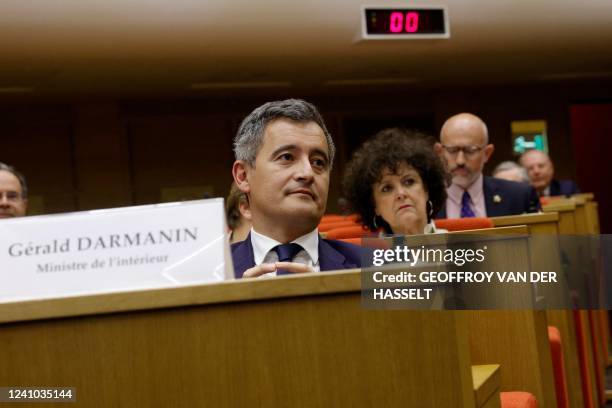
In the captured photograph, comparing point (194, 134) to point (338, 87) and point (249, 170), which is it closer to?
point (338, 87)

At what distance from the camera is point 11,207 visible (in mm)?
3736

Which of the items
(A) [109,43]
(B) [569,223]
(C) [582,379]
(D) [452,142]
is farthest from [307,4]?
(C) [582,379]

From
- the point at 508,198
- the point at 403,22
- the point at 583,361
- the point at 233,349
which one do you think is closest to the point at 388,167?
the point at 583,361

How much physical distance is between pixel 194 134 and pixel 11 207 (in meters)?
6.78

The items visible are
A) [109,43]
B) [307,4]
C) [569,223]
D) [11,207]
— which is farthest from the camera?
[109,43]

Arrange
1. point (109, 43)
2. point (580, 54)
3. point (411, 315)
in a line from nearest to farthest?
point (411, 315) < point (109, 43) < point (580, 54)

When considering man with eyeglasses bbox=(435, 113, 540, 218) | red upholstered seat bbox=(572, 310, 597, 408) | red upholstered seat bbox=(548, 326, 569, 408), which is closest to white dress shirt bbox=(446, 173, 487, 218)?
man with eyeglasses bbox=(435, 113, 540, 218)

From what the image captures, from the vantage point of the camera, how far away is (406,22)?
654 cm

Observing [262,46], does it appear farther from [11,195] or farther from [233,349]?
[233,349]

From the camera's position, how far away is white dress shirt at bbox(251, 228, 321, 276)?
2.05 meters

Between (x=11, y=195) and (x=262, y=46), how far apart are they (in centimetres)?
401

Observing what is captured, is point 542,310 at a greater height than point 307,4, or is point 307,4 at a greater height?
point 307,4

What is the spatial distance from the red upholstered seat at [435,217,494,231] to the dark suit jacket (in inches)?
41.1

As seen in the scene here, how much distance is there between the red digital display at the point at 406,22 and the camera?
651 centimetres
